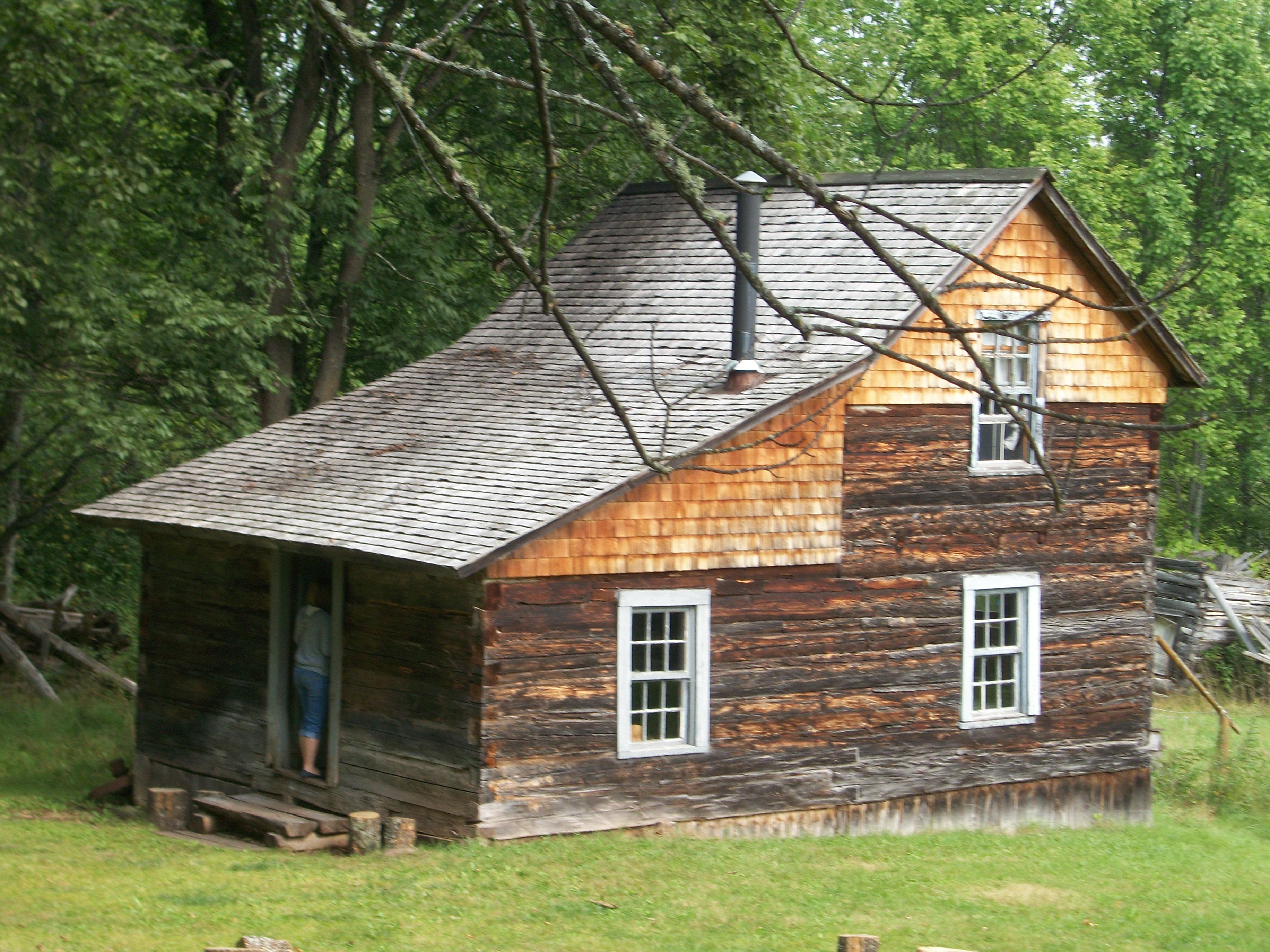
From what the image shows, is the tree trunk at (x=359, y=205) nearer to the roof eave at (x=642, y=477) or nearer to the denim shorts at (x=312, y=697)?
the denim shorts at (x=312, y=697)

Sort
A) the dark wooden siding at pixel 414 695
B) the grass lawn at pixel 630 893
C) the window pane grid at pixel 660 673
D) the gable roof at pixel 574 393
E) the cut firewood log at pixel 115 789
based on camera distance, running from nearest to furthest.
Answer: the grass lawn at pixel 630 893, the dark wooden siding at pixel 414 695, the gable roof at pixel 574 393, the window pane grid at pixel 660 673, the cut firewood log at pixel 115 789

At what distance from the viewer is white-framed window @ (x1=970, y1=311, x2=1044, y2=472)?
15.6 meters

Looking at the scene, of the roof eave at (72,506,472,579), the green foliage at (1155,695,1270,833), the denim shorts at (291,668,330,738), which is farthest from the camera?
the green foliage at (1155,695,1270,833)

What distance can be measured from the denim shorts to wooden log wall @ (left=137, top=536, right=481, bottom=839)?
33cm

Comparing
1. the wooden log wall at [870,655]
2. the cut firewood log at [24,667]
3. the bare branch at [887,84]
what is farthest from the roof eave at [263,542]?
the bare branch at [887,84]

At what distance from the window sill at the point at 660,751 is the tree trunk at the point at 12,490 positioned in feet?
32.6

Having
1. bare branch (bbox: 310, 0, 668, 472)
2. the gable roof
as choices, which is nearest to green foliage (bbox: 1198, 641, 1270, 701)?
the gable roof

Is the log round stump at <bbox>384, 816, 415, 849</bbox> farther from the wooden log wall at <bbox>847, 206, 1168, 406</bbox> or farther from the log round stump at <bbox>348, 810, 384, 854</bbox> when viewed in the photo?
the wooden log wall at <bbox>847, 206, 1168, 406</bbox>

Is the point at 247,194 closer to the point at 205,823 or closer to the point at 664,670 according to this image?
the point at 205,823

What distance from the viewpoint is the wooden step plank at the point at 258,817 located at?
43.3 ft

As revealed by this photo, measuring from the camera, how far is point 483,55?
20.9 metres

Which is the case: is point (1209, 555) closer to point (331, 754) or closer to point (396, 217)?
point (396, 217)

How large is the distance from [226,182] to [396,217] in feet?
8.78

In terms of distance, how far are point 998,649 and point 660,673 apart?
419 centimetres
